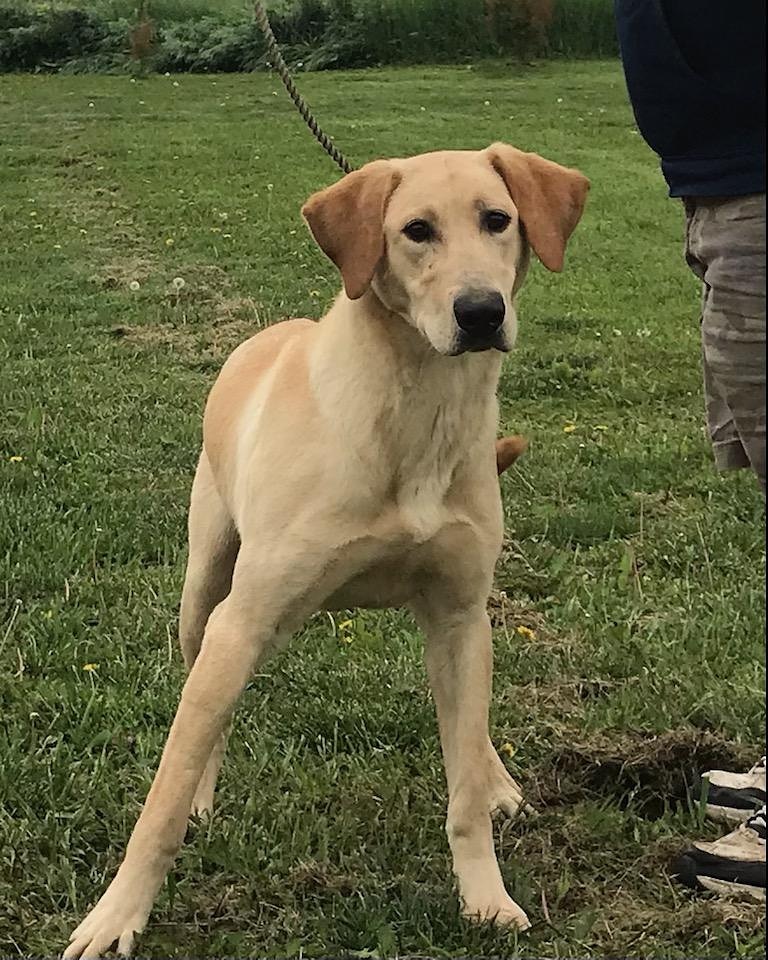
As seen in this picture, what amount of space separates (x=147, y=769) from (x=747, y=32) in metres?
2.24

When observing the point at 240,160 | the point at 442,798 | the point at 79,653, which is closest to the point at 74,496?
the point at 79,653

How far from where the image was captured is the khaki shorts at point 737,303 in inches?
93.0

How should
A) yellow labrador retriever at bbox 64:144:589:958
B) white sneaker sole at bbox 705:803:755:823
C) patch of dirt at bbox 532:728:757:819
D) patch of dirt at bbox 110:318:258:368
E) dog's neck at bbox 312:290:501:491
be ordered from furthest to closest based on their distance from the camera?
patch of dirt at bbox 110:318:258:368, patch of dirt at bbox 532:728:757:819, white sneaker sole at bbox 705:803:755:823, dog's neck at bbox 312:290:501:491, yellow labrador retriever at bbox 64:144:589:958

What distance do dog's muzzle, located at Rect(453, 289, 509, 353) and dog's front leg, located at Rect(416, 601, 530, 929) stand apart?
0.68 m

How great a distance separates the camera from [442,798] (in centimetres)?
342

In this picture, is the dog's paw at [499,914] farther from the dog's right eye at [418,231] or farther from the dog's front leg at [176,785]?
the dog's right eye at [418,231]

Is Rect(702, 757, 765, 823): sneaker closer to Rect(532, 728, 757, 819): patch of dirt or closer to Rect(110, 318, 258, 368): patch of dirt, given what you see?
Rect(532, 728, 757, 819): patch of dirt

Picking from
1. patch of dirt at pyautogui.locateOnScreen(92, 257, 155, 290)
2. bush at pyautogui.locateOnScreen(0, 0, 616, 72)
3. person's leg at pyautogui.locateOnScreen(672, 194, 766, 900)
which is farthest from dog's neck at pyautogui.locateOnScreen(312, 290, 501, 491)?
bush at pyautogui.locateOnScreen(0, 0, 616, 72)

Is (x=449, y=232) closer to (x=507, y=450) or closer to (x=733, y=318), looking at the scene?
(x=733, y=318)

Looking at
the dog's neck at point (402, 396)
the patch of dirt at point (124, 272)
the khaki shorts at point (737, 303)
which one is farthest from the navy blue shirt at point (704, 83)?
the patch of dirt at point (124, 272)

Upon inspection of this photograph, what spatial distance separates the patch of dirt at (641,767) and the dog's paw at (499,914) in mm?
517

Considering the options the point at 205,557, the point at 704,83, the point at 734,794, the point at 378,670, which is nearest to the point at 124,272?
the point at 378,670

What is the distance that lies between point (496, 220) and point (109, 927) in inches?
66.5

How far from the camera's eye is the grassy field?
9.79ft
